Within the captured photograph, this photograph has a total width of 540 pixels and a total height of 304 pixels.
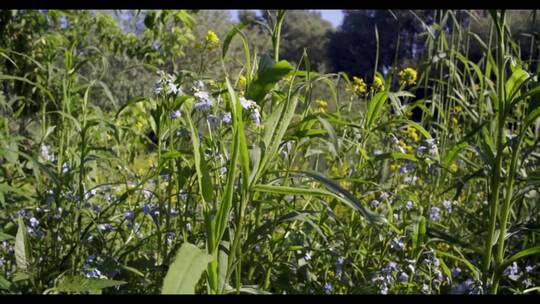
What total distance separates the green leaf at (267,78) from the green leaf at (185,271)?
43 centimetres

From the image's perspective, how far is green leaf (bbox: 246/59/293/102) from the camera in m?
1.19

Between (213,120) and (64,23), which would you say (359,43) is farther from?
(213,120)

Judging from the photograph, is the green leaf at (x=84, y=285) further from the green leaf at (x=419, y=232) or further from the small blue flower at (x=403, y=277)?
the small blue flower at (x=403, y=277)

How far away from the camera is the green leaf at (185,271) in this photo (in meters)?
0.80

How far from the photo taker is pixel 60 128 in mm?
2104

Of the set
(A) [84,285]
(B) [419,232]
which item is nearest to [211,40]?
(B) [419,232]

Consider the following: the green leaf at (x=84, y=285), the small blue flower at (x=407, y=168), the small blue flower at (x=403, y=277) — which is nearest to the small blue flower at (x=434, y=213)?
the small blue flower at (x=407, y=168)

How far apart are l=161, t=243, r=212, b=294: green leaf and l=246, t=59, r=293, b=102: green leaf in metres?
0.43

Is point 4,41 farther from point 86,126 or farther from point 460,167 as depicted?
point 460,167

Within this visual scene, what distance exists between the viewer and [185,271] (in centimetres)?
85

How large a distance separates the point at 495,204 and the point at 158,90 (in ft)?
3.01

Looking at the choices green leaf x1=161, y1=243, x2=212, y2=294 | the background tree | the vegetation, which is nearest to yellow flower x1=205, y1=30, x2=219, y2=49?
the vegetation

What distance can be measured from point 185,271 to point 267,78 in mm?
514
